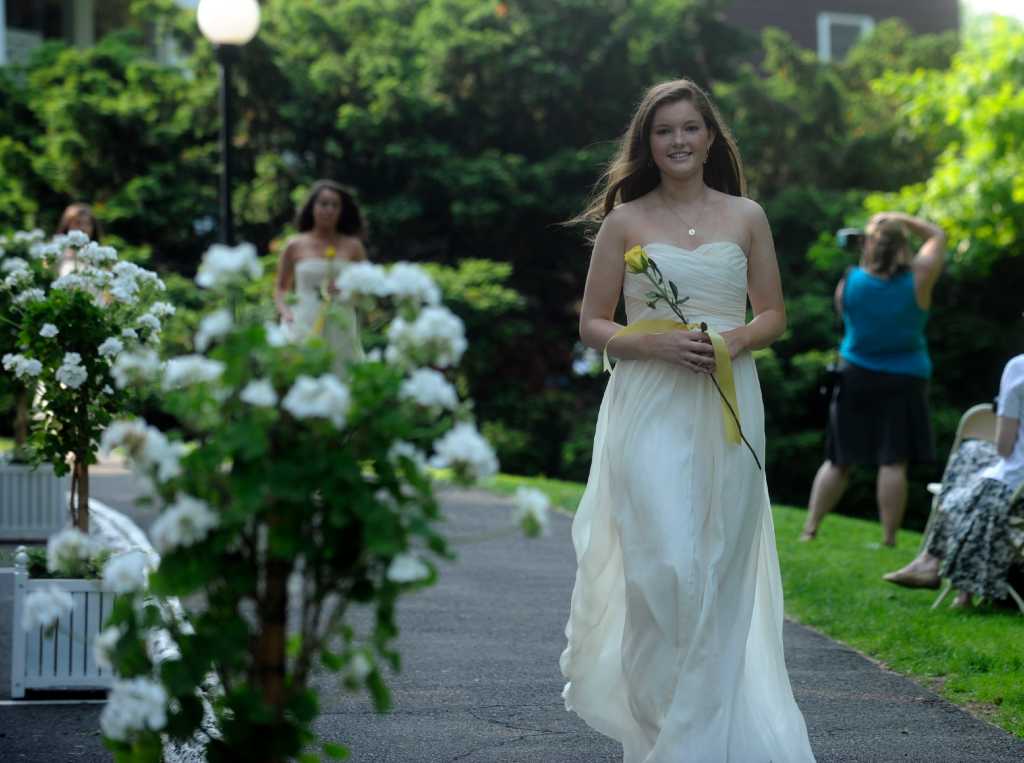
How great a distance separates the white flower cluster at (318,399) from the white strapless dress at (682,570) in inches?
89.3

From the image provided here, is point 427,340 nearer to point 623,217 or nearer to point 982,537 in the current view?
point 623,217

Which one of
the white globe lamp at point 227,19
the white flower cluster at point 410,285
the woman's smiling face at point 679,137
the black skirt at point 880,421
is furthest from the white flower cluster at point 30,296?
the white globe lamp at point 227,19

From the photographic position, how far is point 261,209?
21688 mm

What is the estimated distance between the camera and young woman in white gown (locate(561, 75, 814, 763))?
16.8 feet

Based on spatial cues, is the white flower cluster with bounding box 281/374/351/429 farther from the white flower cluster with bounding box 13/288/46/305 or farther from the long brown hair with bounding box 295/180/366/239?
the long brown hair with bounding box 295/180/366/239

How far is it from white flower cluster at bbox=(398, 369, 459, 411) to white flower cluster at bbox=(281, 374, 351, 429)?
15 cm

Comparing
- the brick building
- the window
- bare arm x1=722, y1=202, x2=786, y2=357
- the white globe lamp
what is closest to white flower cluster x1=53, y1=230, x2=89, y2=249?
bare arm x1=722, y1=202, x2=786, y2=357

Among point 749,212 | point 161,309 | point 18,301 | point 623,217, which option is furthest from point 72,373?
point 749,212

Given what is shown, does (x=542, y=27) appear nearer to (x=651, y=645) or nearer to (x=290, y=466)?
(x=651, y=645)

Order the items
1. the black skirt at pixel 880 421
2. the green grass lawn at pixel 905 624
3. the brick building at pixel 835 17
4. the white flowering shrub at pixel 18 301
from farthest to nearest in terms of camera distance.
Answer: the brick building at pixel 835 17 → the black skirt at pixel 880 421 → the green grass lawn at pixel 905 624 → the white flowering shrub at pixel 18 301

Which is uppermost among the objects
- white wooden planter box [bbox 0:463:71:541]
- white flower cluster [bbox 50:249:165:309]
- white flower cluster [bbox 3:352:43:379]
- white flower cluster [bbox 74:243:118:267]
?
white flower cluster [bbox 74:243:118:267]

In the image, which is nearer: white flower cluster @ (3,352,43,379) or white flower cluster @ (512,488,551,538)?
white flower cluster @ (512,488,551,538)

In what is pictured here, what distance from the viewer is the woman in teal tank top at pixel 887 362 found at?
10555mm

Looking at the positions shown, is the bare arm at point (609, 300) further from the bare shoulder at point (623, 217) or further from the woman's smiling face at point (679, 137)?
the woman's smiling face at point (679, 137)
